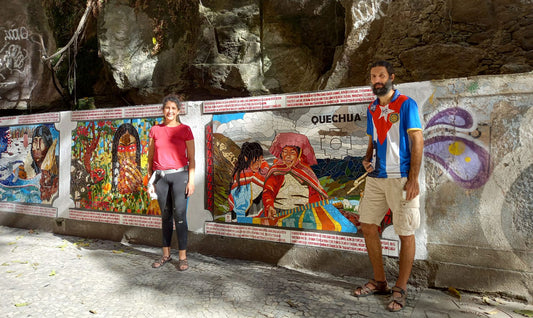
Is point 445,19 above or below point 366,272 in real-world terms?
above

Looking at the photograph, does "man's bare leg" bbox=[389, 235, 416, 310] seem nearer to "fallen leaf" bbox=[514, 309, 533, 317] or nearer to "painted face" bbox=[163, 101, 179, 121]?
"fallen leaf" bbox=[514, 309, 533, 317]

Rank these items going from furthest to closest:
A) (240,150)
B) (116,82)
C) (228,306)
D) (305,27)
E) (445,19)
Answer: (116,82) → (305,27) → (445,19) → (240,150) → (228,306)

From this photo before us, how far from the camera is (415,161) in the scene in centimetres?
271

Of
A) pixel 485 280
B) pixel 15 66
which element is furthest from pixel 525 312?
pixel 15 66

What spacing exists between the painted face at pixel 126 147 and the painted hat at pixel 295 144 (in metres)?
2.27

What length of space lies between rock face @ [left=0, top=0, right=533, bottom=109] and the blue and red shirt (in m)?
3.04

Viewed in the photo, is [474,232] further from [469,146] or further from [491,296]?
[469,146]

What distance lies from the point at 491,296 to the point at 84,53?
33.4 ft

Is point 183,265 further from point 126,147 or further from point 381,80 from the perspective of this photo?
point 381,80

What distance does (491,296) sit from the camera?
3035 millimetres

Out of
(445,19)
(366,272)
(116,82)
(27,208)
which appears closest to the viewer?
(366,272)

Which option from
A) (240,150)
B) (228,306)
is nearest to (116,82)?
(240,150)

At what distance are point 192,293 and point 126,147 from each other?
286 centimetres

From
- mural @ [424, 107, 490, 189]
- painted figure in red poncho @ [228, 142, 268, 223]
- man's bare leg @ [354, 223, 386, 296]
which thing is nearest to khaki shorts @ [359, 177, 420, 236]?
man's bare leg @ [354, 223, 386, 296]
